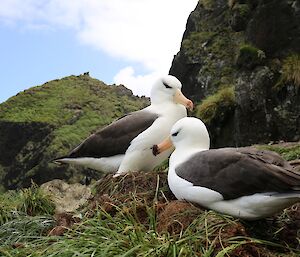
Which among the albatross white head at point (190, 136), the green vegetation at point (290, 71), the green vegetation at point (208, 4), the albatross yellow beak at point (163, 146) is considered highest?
the green vegetation at point (208, 4)

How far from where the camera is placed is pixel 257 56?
10.6 meters

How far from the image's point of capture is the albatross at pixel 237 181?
4555 millimetres

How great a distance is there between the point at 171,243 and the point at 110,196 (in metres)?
1.90

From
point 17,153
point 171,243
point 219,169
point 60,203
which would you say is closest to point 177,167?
point 219,169

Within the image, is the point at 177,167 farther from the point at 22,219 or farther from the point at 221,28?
the point at 221,28

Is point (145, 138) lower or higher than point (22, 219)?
higher

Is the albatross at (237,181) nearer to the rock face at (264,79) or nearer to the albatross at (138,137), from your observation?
the albatross at (138,137)

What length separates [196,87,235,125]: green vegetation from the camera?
37.0 ft

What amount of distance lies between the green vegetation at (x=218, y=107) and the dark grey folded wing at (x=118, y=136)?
4.49 m

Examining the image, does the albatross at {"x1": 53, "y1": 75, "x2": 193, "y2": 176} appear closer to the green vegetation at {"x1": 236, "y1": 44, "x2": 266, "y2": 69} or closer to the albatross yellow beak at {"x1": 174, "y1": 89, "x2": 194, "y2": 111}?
the albatross yellow beak at {"x1": 174, "y1": 89, "x2": 194, "y2": 111}

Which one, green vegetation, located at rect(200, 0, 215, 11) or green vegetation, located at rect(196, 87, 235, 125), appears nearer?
green vegetation, located at rect(196, 87, 235, 125)

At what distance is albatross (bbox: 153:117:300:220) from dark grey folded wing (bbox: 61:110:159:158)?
1.31 metres

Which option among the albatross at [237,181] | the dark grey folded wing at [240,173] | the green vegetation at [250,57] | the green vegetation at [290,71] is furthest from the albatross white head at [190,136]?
the green vegetation at [250,57]

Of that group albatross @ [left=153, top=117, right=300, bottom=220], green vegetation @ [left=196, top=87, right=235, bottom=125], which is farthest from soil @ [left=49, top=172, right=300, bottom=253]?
green vegetation @ [left=196, top=87, right=235, bottom=125]
